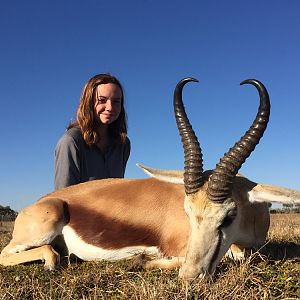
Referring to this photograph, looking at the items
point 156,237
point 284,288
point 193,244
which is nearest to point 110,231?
point 156,237

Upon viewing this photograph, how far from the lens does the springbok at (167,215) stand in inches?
183

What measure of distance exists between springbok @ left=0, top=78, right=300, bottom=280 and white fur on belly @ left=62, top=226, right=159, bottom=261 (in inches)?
0.5

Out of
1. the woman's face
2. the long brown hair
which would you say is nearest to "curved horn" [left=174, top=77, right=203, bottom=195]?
the long brown hair

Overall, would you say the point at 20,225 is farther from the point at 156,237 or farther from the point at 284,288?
the point at 284,288

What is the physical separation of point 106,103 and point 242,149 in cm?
377

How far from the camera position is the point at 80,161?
7711 mm

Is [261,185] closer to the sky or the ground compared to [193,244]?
closer to the sky

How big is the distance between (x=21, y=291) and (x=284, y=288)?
2.24 m


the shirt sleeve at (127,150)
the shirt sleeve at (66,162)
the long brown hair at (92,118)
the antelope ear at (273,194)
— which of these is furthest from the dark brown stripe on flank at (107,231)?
the shirt sleeve at (127,150)

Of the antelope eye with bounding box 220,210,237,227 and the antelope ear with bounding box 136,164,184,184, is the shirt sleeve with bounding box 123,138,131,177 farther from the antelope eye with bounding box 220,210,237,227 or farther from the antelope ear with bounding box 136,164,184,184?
the antelope eye with bounding box 220,210,237,227

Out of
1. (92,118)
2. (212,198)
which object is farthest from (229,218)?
(92,118)

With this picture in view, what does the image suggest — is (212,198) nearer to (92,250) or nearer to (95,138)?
(92,250)

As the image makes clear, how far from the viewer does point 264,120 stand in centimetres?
486

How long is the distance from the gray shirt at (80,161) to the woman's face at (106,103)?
0.54 meters
